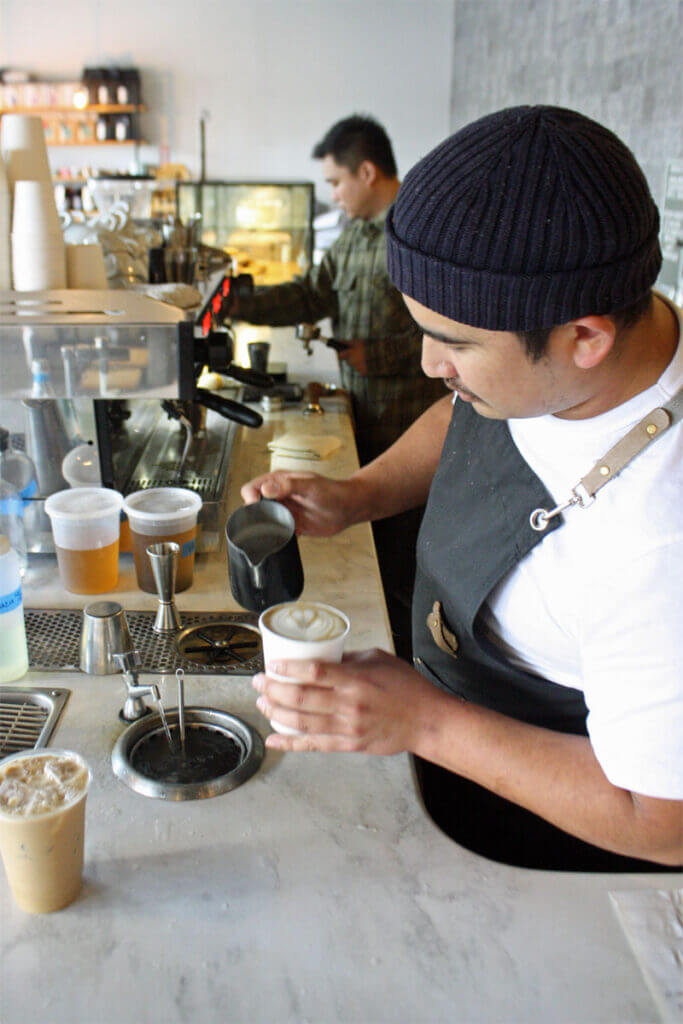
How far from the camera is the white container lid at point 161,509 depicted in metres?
1.82

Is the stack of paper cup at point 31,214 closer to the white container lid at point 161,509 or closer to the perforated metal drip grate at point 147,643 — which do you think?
the white container lid at point 161,509

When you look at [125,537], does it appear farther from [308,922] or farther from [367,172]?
[367,172]

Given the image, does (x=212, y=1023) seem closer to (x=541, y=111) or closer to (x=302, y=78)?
(x=541, y=111)

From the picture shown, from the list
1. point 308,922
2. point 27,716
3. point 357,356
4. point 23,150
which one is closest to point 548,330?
point 308,922

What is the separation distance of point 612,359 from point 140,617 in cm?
109

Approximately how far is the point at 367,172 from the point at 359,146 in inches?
4.3

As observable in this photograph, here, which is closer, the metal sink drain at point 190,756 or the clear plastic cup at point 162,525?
the metal sink drain at point 190,756

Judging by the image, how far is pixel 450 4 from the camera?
347 inches

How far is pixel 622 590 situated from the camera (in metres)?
1.05

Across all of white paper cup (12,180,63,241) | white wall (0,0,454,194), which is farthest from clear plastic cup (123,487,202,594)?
white wall (0,0,454,194)

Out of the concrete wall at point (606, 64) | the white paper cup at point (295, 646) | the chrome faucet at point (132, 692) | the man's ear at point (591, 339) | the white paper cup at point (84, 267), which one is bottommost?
the chrome faucet at point (132, 692)

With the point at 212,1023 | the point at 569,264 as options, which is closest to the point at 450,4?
the point at 569,264

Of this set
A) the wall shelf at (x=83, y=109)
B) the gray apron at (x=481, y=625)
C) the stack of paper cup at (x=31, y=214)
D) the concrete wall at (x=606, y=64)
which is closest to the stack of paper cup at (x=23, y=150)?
the stack of paper cup at (x=31, y=214)

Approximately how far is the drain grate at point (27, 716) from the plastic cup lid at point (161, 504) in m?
0.44
